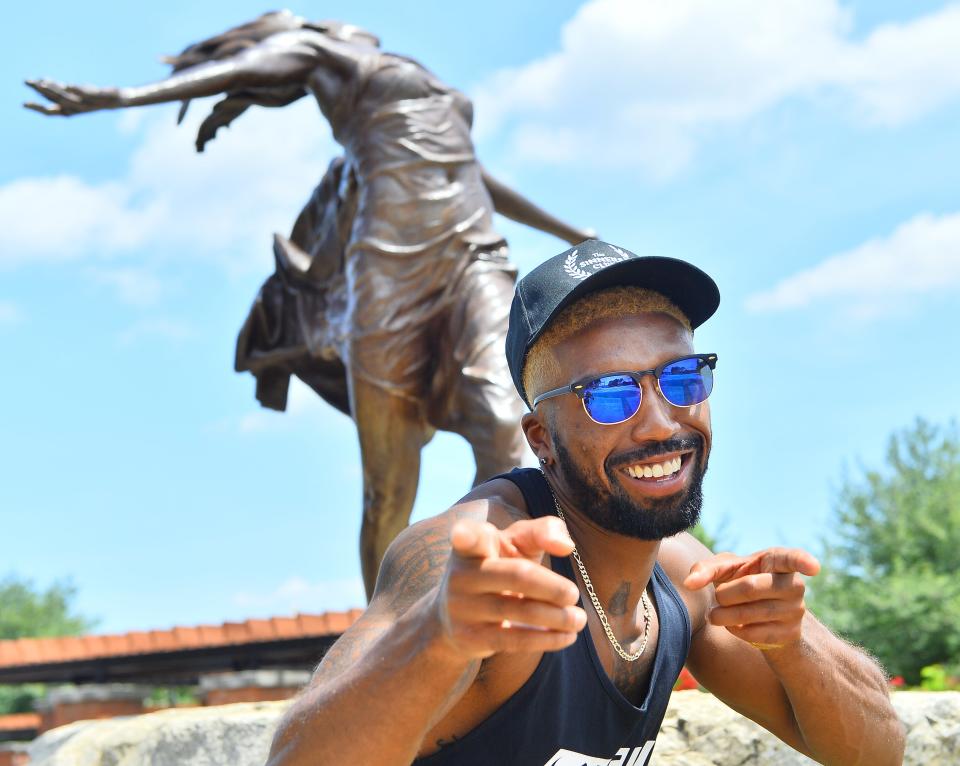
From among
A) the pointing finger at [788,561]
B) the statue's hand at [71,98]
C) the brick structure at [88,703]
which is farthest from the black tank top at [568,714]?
the brick structure at [88,703]

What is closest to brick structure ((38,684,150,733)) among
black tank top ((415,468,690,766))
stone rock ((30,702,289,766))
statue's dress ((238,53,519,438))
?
stone rock ((30,702,289,766))

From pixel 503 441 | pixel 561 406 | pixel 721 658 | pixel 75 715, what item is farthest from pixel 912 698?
pixel 75 715

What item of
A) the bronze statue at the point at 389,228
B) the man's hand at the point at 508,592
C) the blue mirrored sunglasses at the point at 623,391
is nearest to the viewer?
the man's hand at the point at 508,592

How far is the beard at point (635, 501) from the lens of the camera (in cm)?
215

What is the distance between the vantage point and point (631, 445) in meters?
2.15

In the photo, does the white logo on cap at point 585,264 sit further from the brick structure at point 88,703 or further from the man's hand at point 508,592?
the brick structure at point 88,703

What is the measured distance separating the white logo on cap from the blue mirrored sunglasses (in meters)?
0.19

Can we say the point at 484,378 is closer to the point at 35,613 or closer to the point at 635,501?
the point at 635,501

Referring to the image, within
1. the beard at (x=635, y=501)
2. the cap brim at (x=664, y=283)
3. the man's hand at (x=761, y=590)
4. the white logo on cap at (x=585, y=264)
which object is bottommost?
the man's hand at (x=761, y=590)

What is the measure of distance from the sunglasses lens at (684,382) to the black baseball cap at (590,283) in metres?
0.14

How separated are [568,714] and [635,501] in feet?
1.23

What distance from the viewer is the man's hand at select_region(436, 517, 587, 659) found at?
1.45 metres

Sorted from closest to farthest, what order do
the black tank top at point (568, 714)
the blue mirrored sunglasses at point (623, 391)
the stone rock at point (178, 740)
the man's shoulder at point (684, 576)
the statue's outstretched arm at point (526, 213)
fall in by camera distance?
the black tank top at point (568, 714) < the blue mirrored sunglasses at point (623, 391) < the man's shoulder at point (684, 576) < the stone rock at point (178, 740) < the statue's outstretched arm at point (526, 213)

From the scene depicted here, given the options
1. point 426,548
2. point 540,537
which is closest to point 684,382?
point 426,548
